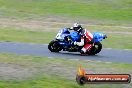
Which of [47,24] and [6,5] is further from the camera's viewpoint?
[6,5]

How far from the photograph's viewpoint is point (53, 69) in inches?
668

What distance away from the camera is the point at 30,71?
16.2m

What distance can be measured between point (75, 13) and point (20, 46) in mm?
23168

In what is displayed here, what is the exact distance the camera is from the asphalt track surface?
69.4ft

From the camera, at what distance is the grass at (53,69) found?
14.0 m

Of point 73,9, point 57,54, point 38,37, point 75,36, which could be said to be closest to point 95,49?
point 75,36

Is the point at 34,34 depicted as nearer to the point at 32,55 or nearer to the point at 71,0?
the point at 32,55

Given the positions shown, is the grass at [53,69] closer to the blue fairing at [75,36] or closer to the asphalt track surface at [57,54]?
the asphalt track surface at [57,54]

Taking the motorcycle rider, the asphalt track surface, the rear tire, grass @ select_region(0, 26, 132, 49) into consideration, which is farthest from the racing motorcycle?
grass @ select_region(0, 26, 132, 49)

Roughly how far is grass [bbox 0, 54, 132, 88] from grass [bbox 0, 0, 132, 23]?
23.7 m

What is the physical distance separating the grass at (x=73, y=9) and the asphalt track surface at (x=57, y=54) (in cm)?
1888

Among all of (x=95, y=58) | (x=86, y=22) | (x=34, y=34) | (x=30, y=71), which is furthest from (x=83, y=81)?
(x=86, y=22)

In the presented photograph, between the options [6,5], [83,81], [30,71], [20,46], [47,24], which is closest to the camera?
[83,81]

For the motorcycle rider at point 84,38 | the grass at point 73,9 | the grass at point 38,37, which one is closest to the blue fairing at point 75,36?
the motorcycle rider at point 84,38
